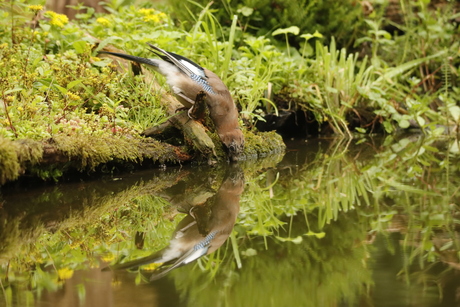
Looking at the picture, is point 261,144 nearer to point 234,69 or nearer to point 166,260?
point 234,69

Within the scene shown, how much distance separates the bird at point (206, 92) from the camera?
13.4ft

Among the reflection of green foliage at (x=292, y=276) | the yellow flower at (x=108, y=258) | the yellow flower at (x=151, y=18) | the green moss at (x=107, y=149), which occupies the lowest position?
the green moss at (x=107, y=149)

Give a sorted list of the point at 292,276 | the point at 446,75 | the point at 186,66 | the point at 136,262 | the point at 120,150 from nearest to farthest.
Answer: the point at 292,276
the point at 136,262
the point at 120,150
the point at 186,66
the point at 446,75

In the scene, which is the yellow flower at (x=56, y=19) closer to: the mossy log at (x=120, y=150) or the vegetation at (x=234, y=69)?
the vegetation at (x=234, y=69)

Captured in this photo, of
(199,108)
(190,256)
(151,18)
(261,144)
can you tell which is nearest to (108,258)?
(190,256)

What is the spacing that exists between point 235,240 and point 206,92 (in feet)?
6.65

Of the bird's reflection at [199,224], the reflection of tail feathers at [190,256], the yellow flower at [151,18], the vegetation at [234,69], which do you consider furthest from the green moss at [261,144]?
the reflection of tail feathers at [190,256]

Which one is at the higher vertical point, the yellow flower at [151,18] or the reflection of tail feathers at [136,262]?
the yellow flower at [151,18]

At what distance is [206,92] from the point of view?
405 cm

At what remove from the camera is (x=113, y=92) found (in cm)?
432

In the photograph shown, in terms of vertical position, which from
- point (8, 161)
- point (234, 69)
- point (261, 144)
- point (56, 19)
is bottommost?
point (261, 144)

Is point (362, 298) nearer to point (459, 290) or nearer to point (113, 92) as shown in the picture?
point (459, 290)

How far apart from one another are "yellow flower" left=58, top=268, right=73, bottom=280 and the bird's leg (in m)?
2.27

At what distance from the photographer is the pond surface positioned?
5.44 feet
